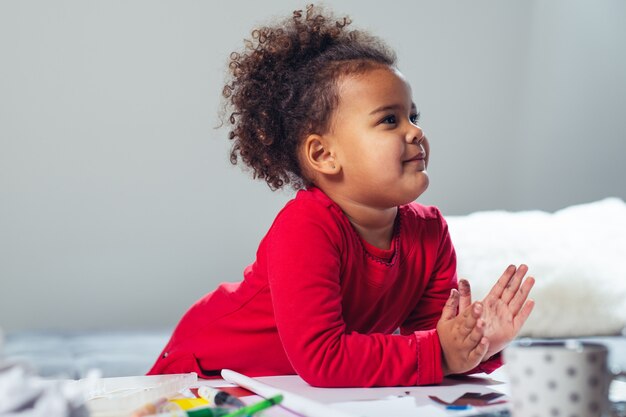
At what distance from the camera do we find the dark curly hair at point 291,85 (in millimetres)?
1287

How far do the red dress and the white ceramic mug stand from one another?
0.41 m

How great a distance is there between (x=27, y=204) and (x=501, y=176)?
1677 millimetres

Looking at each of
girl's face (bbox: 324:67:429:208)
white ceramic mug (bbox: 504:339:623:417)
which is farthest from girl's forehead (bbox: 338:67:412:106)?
white ceramic mug (bbox: 504:339:623:417)

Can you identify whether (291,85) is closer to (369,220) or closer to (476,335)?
(369,220)

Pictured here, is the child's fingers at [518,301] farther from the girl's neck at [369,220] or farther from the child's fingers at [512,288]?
the girl's neck at [369,220]

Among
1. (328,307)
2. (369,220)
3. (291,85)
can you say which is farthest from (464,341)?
(291,85)

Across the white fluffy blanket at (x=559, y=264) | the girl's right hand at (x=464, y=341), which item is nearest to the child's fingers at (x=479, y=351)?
the girl's right hand at (x=464, y=341)

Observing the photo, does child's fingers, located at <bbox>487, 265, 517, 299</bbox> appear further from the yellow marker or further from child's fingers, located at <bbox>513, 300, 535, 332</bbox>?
the yellow marker

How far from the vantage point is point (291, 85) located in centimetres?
133

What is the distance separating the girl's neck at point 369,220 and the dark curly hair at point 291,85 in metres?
0.10

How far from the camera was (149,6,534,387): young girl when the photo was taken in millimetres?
1023

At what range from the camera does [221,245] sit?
260 centimetres

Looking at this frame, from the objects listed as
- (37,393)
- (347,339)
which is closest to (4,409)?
(37,393)

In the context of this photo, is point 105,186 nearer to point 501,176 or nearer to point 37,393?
point 501,176
